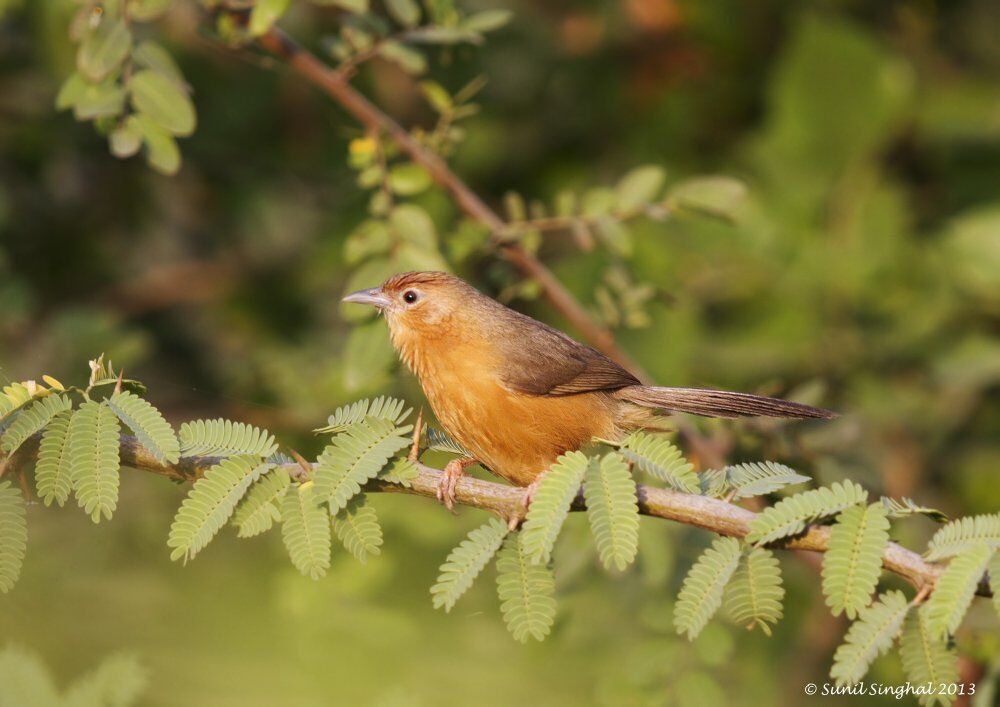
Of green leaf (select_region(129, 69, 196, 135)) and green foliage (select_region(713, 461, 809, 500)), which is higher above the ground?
green leaf (select_region(129, 69, 196, 135))

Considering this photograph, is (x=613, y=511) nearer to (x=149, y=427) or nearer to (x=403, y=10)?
(x=149, y=427)

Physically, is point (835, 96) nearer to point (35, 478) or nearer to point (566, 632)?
point (566, 632)

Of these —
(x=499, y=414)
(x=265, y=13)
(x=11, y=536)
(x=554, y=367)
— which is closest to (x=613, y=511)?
(x=499, y=414)

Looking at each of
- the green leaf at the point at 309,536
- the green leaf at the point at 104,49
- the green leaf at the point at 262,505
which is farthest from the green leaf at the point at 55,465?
the green leaf at the point at 104,49

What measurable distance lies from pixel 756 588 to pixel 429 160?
84.9 inches

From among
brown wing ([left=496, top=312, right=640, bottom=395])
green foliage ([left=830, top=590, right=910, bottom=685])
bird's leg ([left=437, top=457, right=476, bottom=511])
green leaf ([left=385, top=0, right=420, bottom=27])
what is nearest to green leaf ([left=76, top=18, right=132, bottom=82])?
green leaf ([left=385, top=0, right=420, bottom=27])

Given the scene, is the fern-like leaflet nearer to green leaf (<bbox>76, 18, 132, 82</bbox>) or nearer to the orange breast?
the orange breast

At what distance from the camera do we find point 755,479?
9.41 ft

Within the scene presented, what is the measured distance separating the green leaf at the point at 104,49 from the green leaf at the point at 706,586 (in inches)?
90.4

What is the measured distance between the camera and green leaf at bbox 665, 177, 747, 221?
4.39m

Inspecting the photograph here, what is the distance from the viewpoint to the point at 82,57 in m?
3.63

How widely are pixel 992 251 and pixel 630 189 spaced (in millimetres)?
2412

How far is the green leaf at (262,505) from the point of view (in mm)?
2717

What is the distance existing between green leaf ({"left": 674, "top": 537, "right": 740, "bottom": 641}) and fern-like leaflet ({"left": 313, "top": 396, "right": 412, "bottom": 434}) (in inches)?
31.0
